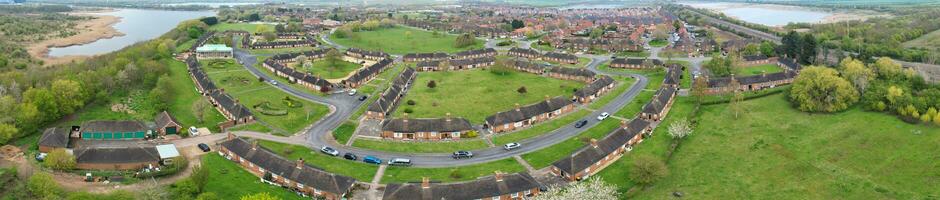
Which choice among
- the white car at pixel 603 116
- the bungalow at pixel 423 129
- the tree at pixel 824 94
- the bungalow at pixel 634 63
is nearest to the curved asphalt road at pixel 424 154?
the white car at pixel 603 116

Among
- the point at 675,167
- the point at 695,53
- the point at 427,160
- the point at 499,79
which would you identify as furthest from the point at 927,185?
the point at 695,53

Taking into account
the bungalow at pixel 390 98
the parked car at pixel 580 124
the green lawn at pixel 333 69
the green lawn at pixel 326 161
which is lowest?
the green lawn at pixel 326 161

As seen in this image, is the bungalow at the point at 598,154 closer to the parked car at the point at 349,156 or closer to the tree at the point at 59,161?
the parked car at the point at 349,156

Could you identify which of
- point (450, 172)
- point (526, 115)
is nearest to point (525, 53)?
point (526, 115)

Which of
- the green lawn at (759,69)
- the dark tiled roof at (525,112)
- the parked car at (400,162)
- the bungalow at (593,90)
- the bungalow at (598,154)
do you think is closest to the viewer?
the bungalow at (598,154)

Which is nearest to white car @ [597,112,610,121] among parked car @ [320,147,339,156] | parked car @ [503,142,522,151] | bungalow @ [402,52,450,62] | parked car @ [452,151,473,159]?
parked car @ [503,142,522,151]

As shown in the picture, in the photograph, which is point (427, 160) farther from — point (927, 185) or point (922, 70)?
point (922, 70)

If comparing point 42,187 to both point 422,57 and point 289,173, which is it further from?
point 422,57
